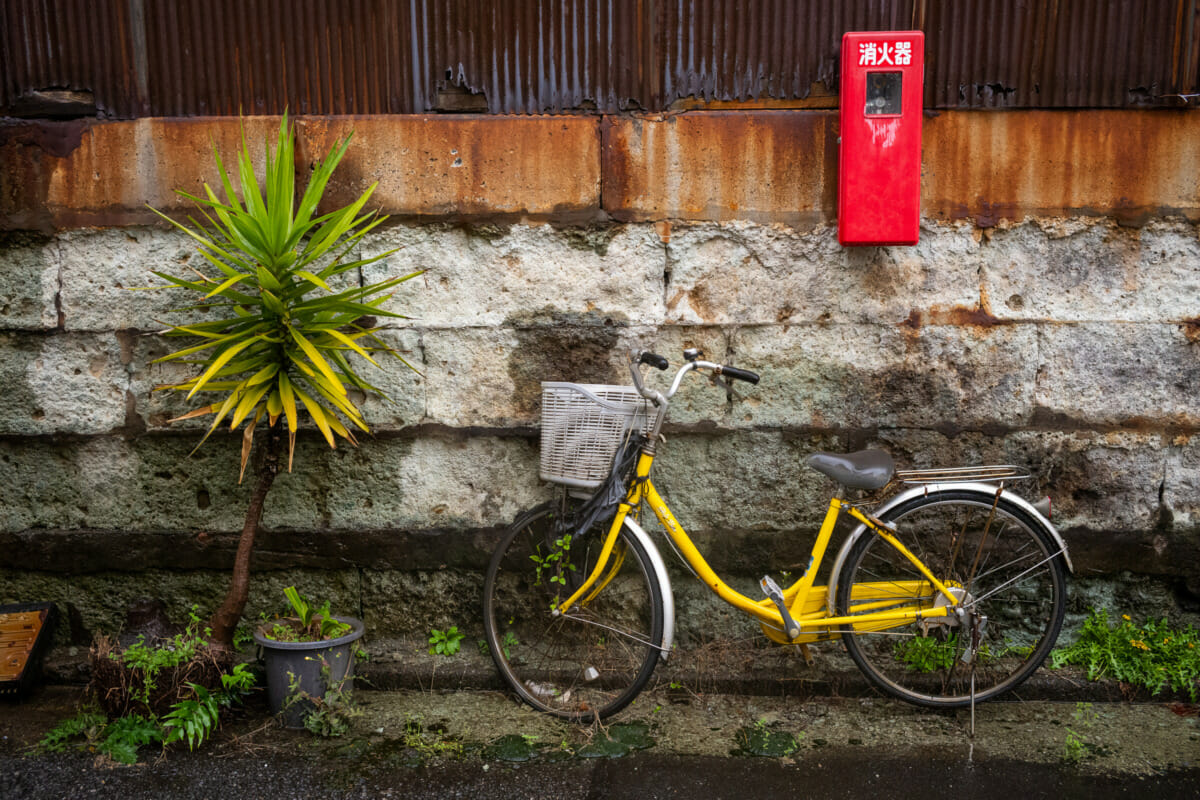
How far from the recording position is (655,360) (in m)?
3.17

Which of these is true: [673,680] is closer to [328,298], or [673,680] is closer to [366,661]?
[366,661]

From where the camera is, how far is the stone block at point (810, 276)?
3721 millimetres

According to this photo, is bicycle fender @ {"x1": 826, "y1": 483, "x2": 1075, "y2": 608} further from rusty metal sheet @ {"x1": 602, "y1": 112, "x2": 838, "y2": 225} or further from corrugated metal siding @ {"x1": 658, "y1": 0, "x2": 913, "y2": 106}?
corrugated metal siding @ {"x1": 658, "y1": 0, "x2": 913, "y2": 106}

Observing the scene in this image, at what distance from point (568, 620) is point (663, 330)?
142 cm

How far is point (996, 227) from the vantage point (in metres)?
3.69

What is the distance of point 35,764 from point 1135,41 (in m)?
5.47

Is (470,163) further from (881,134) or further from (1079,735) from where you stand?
(1079,735)

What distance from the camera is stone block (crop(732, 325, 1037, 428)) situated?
3.74 m

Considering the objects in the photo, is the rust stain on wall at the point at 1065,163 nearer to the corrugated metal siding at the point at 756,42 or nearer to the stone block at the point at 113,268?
the corrugated metal siding at the point at 756,42

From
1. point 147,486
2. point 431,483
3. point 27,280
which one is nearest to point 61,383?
point 27,280

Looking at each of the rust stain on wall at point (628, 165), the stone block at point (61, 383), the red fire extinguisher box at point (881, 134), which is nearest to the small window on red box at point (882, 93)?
the red fire extinguisher box at point (881, 134)

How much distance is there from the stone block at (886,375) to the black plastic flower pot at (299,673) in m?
2.05

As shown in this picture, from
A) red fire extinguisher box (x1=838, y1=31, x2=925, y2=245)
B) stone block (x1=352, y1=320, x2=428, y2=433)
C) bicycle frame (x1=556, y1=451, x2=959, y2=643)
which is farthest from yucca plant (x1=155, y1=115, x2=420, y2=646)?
red fire extinguisher box (x1=838, y1=31, x2=925, y2=245)

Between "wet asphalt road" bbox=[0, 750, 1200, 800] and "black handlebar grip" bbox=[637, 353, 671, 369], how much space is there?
1524mm
